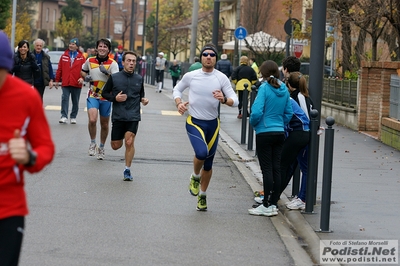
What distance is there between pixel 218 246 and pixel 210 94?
220cm

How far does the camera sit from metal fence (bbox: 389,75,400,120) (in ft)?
59.3

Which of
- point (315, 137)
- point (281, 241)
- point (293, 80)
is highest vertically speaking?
point (293, 80)

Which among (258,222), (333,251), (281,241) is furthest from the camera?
(258,222)

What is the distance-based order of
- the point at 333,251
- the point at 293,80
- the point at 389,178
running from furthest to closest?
the point at 389,178
the point at 293,80
the point at 333,251

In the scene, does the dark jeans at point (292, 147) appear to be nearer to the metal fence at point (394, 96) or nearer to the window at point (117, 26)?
the metal fence at point (394, 96)

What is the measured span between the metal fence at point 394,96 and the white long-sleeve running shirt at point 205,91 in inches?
354

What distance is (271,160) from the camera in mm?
9664

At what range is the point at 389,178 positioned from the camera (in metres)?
13.2

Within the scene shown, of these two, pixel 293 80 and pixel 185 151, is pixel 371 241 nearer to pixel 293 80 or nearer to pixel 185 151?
pixel 293 80

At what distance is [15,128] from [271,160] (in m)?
5.57

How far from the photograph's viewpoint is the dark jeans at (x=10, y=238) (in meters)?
4.54

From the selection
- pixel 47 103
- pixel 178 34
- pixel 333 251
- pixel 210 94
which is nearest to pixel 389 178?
pixel 210 94

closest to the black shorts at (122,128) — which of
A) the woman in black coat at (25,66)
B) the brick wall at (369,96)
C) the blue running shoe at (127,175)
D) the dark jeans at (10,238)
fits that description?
the blue running shoe at (127,175)

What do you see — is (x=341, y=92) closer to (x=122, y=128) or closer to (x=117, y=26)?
(x=122, y=128)
